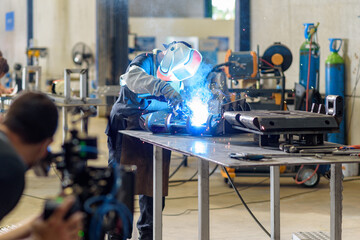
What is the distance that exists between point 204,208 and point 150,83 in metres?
0.86

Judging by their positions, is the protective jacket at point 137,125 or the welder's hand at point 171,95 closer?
the welder's hand at point 171,95

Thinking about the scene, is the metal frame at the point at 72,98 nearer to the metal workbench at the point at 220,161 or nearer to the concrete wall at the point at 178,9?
the metal workbench at the point at 220,161

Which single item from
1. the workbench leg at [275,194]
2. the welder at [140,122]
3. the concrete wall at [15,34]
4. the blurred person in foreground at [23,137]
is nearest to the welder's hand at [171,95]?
the welder at [140,122]

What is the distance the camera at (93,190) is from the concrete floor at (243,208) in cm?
205

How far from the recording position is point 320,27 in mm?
5934

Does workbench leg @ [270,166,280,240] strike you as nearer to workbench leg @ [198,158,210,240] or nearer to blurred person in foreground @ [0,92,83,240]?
workbench leg @ [198,158,210,240]

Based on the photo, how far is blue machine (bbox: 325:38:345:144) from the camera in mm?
5598

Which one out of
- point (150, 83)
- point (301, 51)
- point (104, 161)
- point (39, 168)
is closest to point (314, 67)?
point (301, 51)

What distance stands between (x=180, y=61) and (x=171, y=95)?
18cm

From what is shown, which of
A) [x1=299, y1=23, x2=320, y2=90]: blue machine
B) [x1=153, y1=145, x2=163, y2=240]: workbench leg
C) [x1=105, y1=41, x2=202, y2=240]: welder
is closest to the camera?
[x1=153, y1=145, x2=163, y2=240]: workbench leg

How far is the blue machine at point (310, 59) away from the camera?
551 centimetres

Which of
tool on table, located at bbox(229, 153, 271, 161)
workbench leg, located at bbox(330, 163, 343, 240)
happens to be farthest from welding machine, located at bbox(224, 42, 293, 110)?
tool on table, located at bbox(229, 153, 271, 161)

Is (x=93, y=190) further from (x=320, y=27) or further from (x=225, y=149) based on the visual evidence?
(x=320, y=27)

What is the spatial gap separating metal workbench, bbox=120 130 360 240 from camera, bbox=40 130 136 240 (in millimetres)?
948
